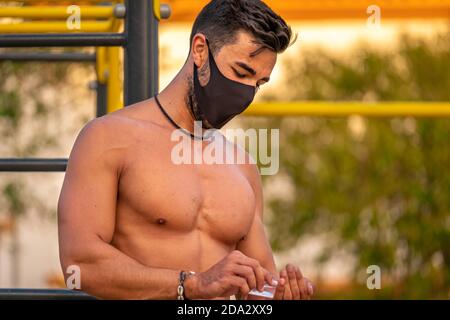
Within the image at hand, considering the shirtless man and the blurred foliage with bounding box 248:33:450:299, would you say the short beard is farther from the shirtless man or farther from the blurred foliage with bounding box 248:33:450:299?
the blurred foliage with bounding box 248:33:450:299

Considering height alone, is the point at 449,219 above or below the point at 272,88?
below

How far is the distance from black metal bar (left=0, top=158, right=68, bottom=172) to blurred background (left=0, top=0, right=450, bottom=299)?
5335 millimetres

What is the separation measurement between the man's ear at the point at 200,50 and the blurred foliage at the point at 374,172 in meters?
6.35

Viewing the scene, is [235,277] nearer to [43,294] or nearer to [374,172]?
[43,294]

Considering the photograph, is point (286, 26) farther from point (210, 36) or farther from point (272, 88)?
point (272, 88)

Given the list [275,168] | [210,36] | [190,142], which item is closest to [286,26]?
[210,36]

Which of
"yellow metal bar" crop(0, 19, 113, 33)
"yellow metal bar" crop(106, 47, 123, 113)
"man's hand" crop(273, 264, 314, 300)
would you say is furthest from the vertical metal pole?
"yellow metal bar" crop(106, 47, 123, 113)

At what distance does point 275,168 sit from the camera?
8742mm

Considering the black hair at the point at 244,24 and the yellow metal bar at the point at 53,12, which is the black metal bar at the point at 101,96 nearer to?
the yellow metal bar at the point at 53,12

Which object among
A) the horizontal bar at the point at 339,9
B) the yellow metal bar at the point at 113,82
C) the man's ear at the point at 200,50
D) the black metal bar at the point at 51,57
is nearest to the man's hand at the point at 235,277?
the man's ear at the point at 200,50

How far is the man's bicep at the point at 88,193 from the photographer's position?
2566 mm

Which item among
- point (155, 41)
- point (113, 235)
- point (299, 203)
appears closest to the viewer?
point (113, 235)
